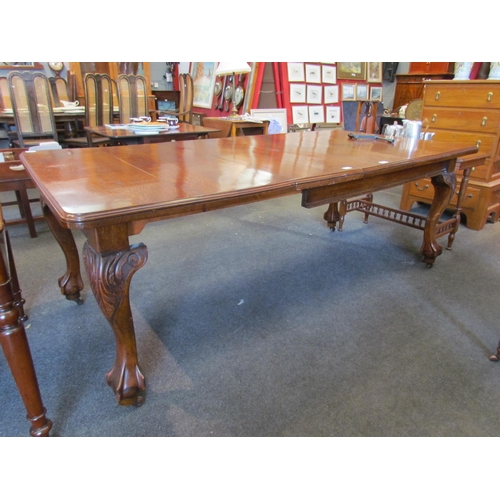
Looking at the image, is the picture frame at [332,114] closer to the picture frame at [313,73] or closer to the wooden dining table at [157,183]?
the picture frame at [313,73]

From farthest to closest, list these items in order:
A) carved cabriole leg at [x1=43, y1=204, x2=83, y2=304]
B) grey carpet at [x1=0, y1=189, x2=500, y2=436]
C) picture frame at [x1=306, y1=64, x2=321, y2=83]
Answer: picture frame at [x1=306, y1=64, x2=321, y2=83] < carved cabriole leg at [x1=43, y1=204, x2=83, y2=304] < grey carpet at [x1=0, y1=189, x2=500, y2=436]

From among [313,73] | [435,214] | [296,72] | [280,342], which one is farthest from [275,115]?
[280,342]

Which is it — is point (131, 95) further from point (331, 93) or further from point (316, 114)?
point (331, 93)

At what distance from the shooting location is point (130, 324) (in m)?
1.12

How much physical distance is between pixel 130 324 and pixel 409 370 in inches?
41.9

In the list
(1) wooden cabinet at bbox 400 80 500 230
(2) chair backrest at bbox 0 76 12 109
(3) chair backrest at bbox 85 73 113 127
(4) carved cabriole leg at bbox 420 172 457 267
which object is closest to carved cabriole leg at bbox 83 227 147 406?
(4) carved cabriole leg at bbox 420 172 457 267

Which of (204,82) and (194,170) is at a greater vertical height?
(204,82)

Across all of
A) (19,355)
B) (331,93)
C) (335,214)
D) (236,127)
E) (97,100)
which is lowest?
(335,214)

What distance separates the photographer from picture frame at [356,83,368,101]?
5438mm

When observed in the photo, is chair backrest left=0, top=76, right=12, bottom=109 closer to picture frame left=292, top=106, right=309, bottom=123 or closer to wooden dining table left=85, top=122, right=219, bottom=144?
wooden dining table left=85, top=122, right=219, bottom=144

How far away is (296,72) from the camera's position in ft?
15.3

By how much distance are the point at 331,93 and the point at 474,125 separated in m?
2.82

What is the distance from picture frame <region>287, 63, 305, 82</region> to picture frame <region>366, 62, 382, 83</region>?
1.43m

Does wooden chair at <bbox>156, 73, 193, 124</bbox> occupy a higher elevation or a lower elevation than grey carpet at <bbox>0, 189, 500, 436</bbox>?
higher
